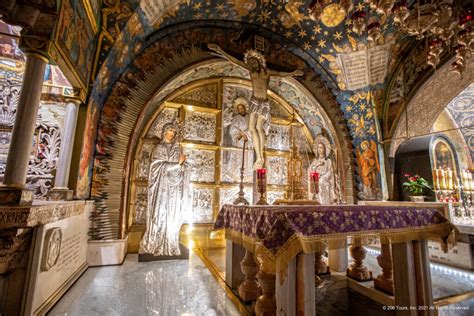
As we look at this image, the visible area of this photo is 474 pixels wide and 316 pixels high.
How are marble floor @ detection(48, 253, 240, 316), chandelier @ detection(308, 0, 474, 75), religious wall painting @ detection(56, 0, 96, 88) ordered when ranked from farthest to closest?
chandelier @ detection(308, 0, 474, 75)
religious wall painting @ detection(56, 0, 96, 88)
marble floor @ detection(48, 253, 240, 316)

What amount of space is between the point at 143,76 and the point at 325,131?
5.05 m

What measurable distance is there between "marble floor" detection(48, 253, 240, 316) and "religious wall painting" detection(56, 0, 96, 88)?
2.72m

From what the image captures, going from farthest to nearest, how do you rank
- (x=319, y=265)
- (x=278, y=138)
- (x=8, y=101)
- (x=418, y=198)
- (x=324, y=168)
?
(x=278, y=138) → (x=324, y=168) → (x=418, y=198) → (x=8, y=101) → (x=319, y=265)

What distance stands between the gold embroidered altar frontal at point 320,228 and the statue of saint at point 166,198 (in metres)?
1.97

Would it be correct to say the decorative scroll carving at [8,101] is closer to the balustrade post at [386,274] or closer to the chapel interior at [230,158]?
the chapel interior at [230,158]

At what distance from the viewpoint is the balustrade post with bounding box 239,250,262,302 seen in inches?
92.4

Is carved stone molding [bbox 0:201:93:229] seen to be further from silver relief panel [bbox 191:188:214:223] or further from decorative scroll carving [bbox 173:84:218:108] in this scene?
decorative scroll carving [bbox 173:84:218:108]

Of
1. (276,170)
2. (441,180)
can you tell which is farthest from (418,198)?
(276,170)

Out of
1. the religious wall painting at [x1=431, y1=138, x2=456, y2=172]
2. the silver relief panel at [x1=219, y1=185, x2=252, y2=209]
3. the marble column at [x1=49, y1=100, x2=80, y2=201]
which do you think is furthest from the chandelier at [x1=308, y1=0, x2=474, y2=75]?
the religious wall painting at [x1=431, y1=138, x2=456, y2=172]

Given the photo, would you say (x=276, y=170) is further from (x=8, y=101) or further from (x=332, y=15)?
(x=8, y=101)

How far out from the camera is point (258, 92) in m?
4.99

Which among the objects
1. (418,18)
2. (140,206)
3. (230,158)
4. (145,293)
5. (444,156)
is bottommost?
(145,293)

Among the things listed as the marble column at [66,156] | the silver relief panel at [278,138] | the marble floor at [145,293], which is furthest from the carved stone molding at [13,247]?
the silver relief panel at [278,138]

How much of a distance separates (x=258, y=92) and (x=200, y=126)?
1679 mm
